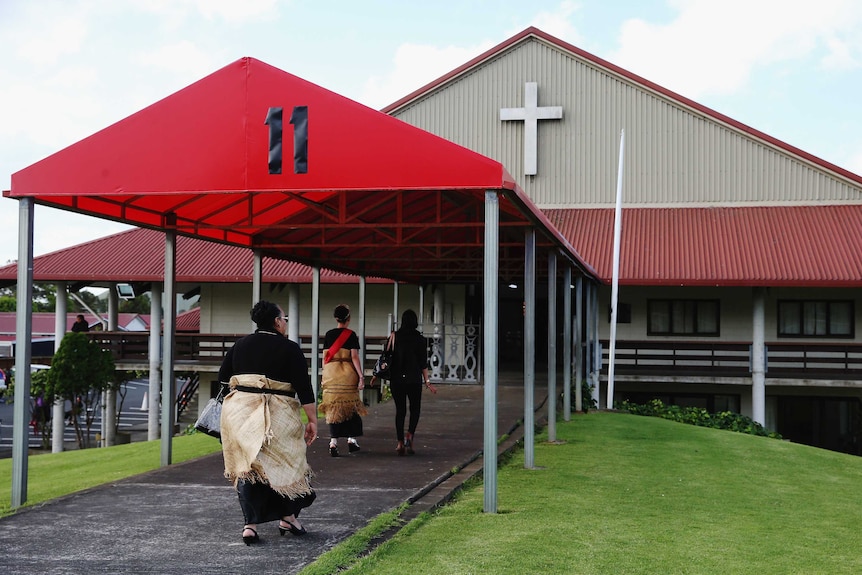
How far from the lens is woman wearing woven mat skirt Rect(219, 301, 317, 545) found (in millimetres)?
6406

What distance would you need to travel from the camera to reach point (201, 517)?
25.0 ft

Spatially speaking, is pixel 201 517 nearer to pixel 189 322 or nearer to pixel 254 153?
pixel 254 153

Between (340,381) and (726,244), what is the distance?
1580 cm

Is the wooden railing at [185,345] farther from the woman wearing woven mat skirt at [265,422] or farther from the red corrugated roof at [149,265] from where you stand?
the woman wearing woven mat skirt at [265,422]

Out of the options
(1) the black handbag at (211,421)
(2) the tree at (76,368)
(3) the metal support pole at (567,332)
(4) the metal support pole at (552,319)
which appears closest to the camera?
(1) the black handbag at (211,421)

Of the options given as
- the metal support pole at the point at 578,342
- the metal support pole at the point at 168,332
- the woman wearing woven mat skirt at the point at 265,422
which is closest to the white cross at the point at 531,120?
the metal support pole at the point at 578,342

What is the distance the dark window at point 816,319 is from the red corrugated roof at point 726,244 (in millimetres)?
2024

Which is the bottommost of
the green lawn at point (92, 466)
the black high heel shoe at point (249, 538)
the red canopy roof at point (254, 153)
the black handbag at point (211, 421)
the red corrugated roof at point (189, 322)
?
the green lawn at point (92, 466)

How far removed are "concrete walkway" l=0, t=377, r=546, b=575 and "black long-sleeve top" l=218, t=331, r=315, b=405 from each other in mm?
1125

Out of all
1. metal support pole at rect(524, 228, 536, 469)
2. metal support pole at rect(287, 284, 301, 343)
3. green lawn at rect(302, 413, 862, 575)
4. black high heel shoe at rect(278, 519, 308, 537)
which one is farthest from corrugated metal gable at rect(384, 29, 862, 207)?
black high heel shoe at rect(278, 519, 308, 537)

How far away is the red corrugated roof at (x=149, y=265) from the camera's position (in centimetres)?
2530

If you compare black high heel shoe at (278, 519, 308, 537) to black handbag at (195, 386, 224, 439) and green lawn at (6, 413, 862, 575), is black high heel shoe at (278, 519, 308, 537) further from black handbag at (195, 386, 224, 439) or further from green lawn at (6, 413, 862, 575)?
black handbag at (195, 386, 224, 439)

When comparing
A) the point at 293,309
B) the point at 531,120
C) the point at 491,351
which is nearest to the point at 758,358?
the point at 531,120

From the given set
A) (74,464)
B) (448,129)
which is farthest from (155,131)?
(448,129)
